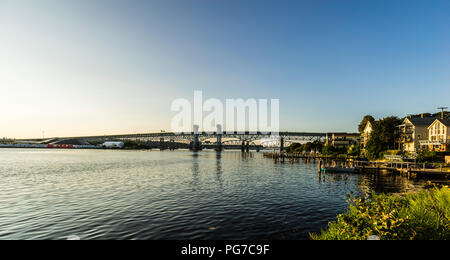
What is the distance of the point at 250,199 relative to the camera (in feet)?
92.0

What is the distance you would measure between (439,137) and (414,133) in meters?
8.94

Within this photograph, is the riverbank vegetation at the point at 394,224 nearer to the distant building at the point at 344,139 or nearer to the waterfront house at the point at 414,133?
the waterfront house at the point at 414,133

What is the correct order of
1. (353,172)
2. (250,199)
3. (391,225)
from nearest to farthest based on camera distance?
(391,225), (250,199), (353,172)

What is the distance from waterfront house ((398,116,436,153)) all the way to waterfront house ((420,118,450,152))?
7.31ft

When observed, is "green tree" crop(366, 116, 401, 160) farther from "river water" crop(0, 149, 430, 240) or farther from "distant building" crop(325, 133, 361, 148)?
"distant building" crop(325, 133, 361, 148)

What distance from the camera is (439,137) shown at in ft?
214

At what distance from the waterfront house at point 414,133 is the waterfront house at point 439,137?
223 cm

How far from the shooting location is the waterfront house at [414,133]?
73.4 meters

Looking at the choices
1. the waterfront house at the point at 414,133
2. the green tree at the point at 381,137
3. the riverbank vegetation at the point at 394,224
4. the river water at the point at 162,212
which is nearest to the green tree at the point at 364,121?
the green tree at the point at 381,137

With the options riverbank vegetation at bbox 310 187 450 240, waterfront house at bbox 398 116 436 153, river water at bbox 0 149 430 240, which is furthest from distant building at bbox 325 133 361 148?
riverbank vegetation at bbox 310 187 450 240
